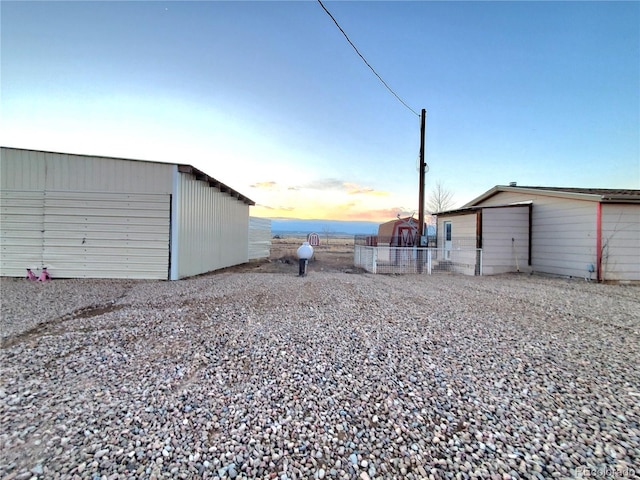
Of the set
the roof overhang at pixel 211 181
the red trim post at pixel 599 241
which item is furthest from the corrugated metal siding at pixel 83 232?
the red trim post at pixel 599 241

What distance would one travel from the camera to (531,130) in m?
11.2

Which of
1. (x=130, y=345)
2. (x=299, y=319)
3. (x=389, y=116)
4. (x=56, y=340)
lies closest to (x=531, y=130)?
(x=389, y=116)

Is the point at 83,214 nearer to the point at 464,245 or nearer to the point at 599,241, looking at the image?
the point at 464,245

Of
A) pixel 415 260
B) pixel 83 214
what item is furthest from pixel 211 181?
pixel 415 260

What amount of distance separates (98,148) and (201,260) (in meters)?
4.96

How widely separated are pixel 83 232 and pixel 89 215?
534 millimetres

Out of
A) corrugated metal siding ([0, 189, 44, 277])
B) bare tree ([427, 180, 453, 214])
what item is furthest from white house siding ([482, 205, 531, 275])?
bare tree ([427, 180, 453, 214])

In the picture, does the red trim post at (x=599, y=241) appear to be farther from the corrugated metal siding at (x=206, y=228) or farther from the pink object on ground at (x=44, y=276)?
the pink object on ground at (x=44, y=276)

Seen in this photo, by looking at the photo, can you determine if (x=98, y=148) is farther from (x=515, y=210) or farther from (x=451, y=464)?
(x=515, y=210)

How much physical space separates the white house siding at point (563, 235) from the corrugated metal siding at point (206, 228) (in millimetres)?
12211

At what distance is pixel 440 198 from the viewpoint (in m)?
26.3

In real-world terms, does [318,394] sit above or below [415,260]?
below

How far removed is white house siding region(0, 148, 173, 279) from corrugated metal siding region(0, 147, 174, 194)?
22 mm

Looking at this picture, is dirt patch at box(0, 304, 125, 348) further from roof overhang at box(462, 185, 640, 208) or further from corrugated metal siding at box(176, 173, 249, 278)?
roof overhang at box(462, 185, 640, 208)
